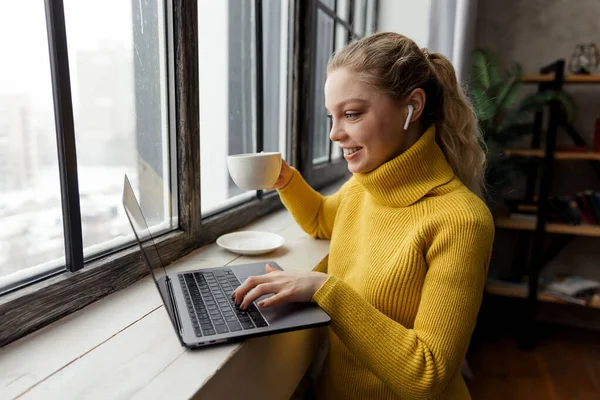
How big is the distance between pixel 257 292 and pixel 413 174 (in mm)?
395

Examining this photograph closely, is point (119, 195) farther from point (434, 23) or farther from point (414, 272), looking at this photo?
point (434, 23)

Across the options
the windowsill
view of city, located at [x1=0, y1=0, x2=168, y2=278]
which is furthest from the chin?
view of city, located at [x1=0, y1=0, x2=168, y2=278]

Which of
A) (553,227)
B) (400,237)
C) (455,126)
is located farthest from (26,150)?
(553,227)

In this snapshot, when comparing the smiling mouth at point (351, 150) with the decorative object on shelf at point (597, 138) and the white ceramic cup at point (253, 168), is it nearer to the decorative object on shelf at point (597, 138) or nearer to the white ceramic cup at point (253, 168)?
the white ceramic cup at point (253, 168)

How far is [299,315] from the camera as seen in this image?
0.69m

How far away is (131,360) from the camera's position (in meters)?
0.61

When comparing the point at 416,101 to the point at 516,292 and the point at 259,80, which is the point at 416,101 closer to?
the point at 259,80

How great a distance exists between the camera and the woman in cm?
71

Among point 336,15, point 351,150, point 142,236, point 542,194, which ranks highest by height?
point 336,15

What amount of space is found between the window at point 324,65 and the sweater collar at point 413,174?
2.77 ft

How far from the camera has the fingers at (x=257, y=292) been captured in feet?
2.26

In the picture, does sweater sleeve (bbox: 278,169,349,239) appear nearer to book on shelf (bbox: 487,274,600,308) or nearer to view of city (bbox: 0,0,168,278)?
→ view of city (bbox: 0,0,168,278)

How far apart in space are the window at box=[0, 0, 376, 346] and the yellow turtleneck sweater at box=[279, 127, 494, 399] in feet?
1.31

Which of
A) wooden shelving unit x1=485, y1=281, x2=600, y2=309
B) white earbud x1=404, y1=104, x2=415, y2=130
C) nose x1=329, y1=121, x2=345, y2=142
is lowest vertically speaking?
wooden shelving unit x1=485, y1=281, x2=600, y2=309
